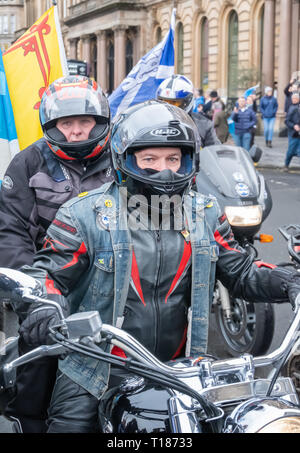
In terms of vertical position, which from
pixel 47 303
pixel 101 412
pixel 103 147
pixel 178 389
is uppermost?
pixel 103 147

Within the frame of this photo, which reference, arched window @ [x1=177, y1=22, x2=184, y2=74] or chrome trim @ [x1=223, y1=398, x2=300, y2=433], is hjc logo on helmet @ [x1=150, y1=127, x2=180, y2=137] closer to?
chrome trim @ [x1=223, y1=398, x2=300, y2=433]

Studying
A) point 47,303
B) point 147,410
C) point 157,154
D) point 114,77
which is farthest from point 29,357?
point 114,77

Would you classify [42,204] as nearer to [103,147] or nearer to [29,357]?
[103,147]

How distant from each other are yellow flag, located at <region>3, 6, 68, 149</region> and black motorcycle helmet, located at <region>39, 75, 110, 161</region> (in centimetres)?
130

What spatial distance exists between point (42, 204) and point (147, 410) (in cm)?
184

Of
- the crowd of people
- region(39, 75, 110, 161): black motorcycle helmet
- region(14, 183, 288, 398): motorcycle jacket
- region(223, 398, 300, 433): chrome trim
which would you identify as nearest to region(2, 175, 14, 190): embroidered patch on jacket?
region(39, 75, 110, 161): black motorcycle helmet

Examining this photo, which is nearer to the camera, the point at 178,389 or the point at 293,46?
the point at 178,389

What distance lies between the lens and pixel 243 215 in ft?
14.5

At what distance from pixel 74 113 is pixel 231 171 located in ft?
4.92

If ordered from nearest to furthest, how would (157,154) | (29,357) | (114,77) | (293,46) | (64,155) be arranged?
(29,357), (157,154), (64,155), (293,46), (114,77)

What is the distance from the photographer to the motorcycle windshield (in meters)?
4.58

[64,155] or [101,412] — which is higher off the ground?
[64,155]

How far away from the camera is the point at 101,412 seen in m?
2.04

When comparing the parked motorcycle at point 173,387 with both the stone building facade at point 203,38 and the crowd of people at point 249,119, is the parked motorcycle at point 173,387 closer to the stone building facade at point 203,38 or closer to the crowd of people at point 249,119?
the crowd of people at point 249,119
